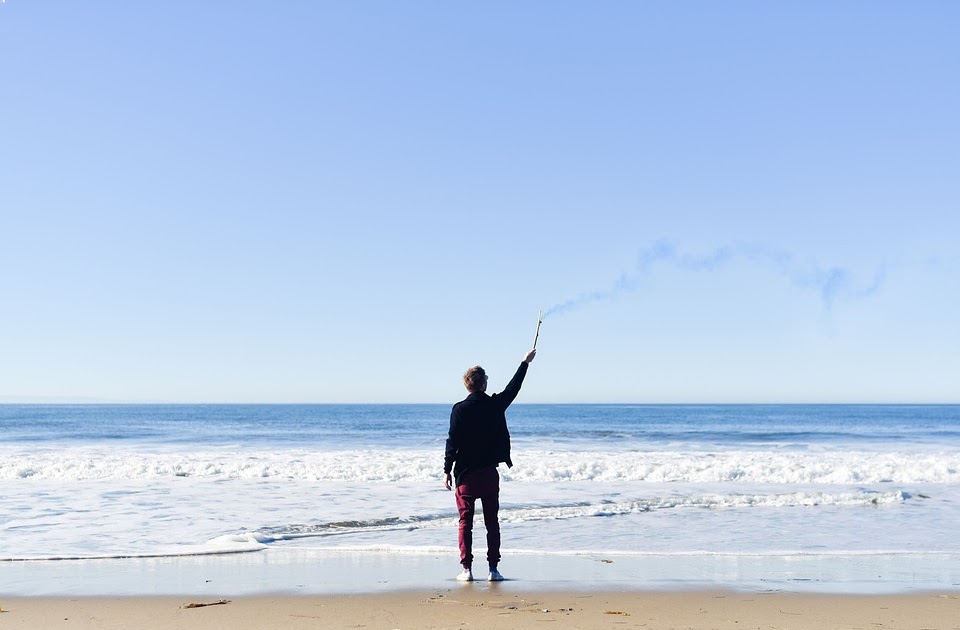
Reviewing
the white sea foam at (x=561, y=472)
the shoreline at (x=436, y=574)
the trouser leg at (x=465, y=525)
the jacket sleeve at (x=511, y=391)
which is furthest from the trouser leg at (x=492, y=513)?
the white sea foam at (x=561, y=472)

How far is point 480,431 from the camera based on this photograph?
264 inches

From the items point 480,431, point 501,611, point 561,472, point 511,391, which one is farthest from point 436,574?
point 561,472

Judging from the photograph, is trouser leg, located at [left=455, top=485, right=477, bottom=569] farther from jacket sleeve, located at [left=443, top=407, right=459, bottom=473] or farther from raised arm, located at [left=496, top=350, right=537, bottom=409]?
raised arm, located at [left=496, top=350, right=537, bottom=409]

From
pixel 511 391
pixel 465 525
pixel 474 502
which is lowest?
pixel 465 525

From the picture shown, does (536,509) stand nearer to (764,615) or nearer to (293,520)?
(293,520)

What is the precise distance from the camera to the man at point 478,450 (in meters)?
6.66

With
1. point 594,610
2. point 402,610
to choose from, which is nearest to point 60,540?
point 402,610

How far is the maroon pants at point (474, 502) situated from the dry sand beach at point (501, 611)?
443 mm

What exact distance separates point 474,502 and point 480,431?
0.62 meters

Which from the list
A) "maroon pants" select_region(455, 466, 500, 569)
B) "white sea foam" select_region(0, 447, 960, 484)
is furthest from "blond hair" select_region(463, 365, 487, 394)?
"white sea foam" select_region(0, 447, 960, 484)

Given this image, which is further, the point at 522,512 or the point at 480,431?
the point at 522,512

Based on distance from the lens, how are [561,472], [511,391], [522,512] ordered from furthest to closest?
[561,472], [522,512], [511,391]

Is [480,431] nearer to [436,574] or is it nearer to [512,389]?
[512,389]

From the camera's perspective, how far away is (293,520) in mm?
10664
